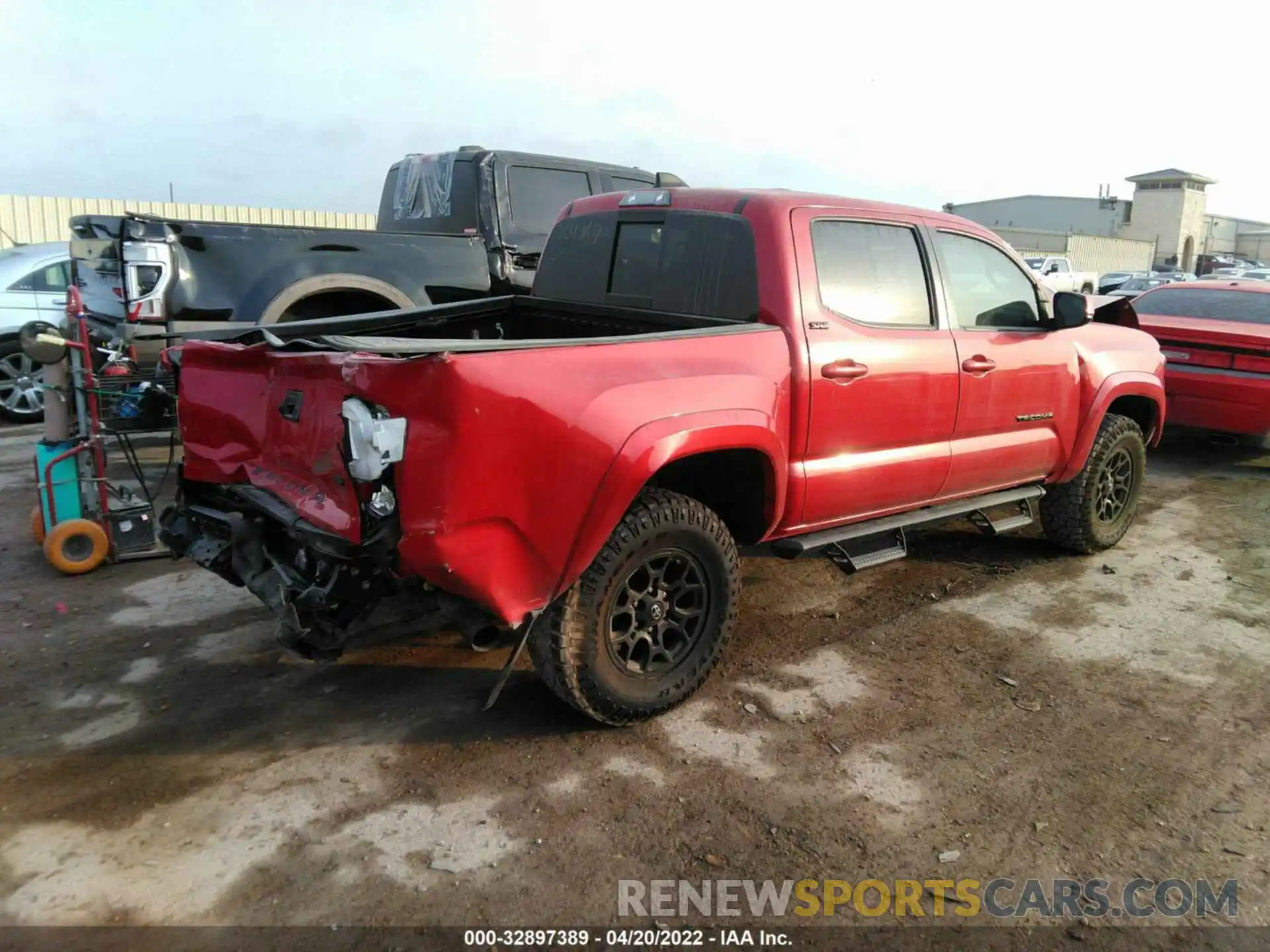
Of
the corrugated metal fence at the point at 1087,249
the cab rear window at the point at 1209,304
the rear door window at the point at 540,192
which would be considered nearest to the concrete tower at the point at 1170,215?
the corrugated metal fence at the point at 1087,249

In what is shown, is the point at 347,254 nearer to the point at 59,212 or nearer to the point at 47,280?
the point at 47,280

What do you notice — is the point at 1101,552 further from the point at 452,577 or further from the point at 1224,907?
the point at 452,577

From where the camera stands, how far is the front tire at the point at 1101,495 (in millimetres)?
5375

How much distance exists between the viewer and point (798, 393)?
12.1 ft

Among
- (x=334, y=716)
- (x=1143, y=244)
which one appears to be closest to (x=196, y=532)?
(x=334, y=716)

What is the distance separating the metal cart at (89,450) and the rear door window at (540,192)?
12.1 ft

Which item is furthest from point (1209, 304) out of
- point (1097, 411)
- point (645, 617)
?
point (645, 617)

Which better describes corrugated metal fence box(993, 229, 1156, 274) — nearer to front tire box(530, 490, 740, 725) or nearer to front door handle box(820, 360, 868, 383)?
front door handle box(820, 360, 868, 383)

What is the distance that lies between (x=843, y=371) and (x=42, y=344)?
13.4 feet

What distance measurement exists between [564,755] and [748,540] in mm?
1203

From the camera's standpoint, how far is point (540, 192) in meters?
8.18

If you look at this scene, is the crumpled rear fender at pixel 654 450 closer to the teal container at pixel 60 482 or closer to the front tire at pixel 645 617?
the front tire at pixel 645 617

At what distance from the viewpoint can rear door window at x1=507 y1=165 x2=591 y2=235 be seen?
26.3 feet

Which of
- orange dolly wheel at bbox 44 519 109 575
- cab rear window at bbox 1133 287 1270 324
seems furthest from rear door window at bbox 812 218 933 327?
cab rear window at bbox 1133 287 1270 324
